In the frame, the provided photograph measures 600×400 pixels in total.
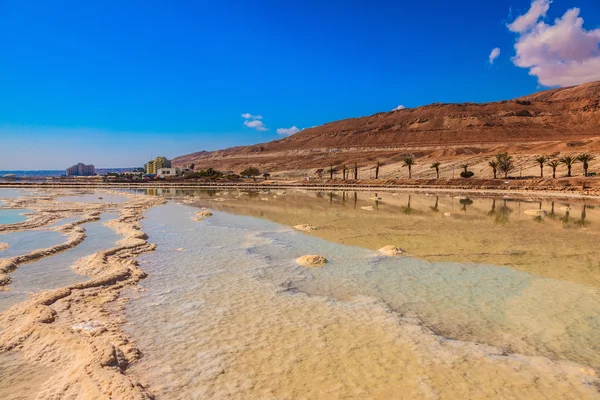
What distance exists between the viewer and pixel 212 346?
748 cm

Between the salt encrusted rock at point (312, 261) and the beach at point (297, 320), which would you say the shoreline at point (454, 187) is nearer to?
the beach at point (297, 320)

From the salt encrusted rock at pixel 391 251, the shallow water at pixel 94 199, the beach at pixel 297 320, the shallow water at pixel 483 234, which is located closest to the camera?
the beach at pixel 297 320

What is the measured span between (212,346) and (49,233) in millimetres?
17342

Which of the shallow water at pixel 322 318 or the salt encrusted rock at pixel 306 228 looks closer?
the shallow water at pixel 322 318

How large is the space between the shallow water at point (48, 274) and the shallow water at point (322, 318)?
2.37 m

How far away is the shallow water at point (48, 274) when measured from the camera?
1043cm

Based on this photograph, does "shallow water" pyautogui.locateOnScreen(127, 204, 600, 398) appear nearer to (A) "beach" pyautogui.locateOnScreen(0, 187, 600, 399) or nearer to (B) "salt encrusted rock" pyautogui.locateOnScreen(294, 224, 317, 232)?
(A) "beach" pyautogui.locateOnScreen(0, 187, 600, 399)

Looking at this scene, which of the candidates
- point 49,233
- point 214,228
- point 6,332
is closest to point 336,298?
point 6,332

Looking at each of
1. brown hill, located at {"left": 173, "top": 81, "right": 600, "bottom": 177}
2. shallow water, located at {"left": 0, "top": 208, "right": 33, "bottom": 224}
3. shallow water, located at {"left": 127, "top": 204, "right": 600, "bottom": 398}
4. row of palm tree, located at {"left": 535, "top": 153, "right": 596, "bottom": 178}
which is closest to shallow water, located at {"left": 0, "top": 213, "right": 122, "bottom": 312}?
shallow water, located at {"left": 127, "top": 204, "right": 600, "bottom": 398}

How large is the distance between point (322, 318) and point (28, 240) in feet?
53.3

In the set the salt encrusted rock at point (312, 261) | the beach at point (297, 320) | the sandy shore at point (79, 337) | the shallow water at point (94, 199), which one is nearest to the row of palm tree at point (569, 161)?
the beach at point (297, 320)

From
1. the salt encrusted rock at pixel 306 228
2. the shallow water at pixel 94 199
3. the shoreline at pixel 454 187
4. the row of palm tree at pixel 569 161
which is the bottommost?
Result: the shallow water at pixel 94 199

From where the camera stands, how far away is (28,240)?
60.9ft

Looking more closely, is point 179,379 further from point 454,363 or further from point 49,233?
point 49,233
